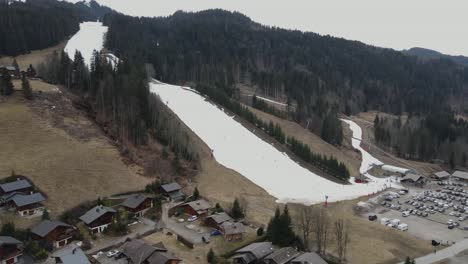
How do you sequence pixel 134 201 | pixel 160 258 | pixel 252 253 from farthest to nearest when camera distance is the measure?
pixel 134 201, pixel 252 253, pixel 160 258

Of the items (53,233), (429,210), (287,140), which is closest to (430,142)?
(287,140)

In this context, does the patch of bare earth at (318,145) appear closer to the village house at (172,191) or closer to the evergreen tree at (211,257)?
the village house at (172,191)

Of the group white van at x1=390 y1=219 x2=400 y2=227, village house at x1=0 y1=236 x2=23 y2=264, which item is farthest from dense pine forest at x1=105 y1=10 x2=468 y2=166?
village house at x1=0 y1=236 x2=23 y2=264

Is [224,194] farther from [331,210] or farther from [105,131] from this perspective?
[105,131]

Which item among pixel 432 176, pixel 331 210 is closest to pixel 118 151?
pixel 331 210

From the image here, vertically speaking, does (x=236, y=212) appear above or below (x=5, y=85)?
below

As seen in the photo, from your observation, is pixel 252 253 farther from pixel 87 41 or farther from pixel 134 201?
pixel 87 41

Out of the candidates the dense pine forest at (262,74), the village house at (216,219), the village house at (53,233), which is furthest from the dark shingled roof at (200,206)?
the dense pine forest at (262,74)
